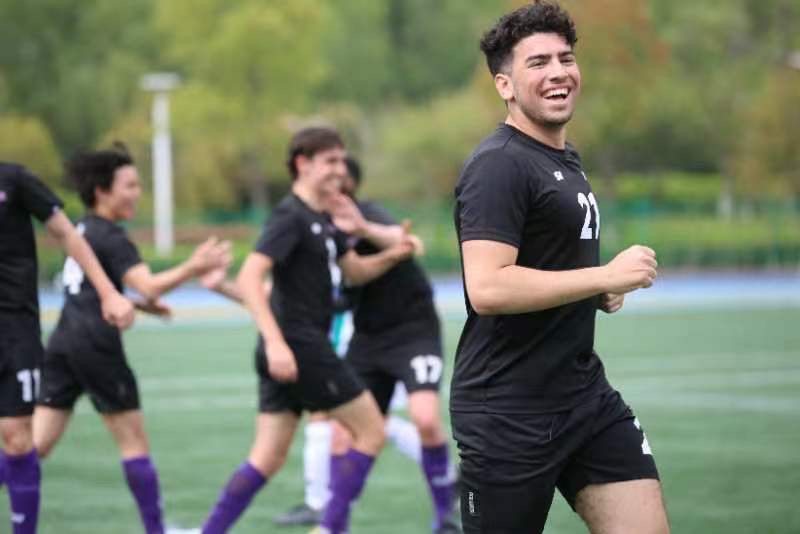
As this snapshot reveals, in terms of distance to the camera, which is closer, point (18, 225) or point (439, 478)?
point (18, 225)

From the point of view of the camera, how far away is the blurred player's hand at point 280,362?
276 inches

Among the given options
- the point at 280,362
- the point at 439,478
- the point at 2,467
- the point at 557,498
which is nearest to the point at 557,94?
the point at 280,362

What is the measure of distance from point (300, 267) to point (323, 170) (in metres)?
0.51

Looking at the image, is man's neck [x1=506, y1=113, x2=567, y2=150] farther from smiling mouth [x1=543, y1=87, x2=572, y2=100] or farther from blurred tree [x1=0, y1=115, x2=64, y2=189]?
blurred tree [x1=0, y1=115, x2=64, y2=189]

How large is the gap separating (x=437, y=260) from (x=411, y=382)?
102ft

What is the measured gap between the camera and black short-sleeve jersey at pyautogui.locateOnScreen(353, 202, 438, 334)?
8531 millimetres

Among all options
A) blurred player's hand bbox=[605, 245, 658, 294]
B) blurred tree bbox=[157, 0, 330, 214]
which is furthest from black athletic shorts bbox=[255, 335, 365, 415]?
blurred tree bbox=[157, 0, 330, 214]

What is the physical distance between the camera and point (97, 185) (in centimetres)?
759

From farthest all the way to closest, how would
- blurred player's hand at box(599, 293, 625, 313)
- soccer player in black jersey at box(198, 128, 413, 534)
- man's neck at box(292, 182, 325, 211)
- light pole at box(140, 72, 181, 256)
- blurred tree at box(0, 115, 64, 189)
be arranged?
blurred tree at box(0, 115, 64, 189)
light pole at box(140, 72, 181, 256)
man's neck at box(292, 182, 325, 211)
soccer player in black jersey at box(198, 128, 413, 534)
blurred player's hand at box(599, 293, 625, 313)

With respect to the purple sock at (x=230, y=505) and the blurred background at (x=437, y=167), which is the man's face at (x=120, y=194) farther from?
the purple sock at (x=230, y=505)

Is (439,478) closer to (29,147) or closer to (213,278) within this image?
(213,278)

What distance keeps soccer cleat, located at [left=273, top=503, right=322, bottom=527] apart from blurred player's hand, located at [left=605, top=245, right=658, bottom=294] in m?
4.50

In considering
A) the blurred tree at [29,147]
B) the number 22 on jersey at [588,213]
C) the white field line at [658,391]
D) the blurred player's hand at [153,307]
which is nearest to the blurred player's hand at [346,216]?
the blurred player's hand at [153,307]

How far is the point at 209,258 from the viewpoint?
729cm
